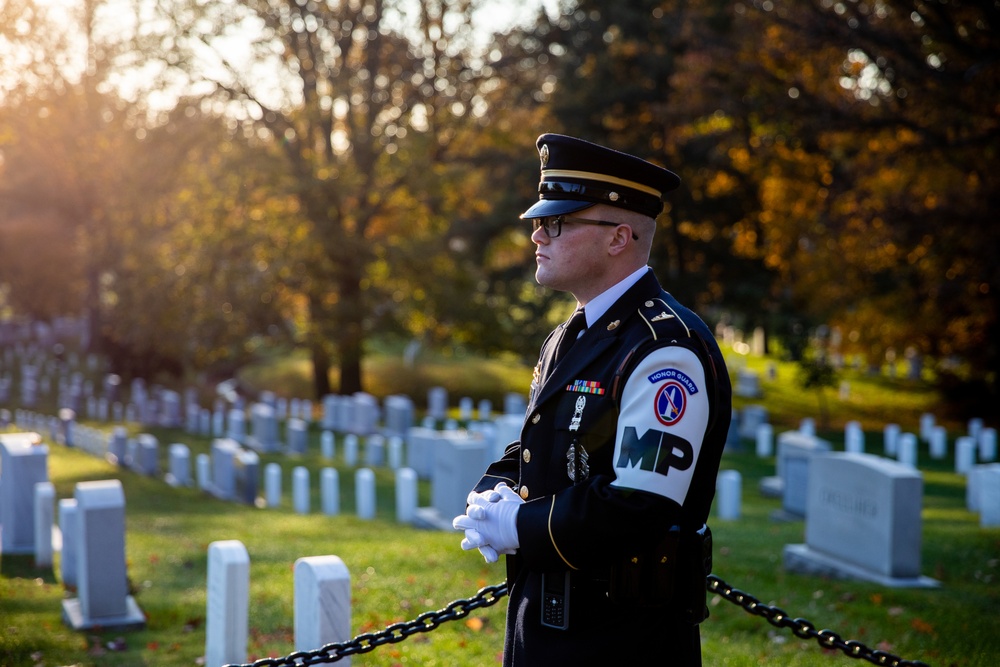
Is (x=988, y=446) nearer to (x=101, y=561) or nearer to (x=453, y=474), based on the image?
(x=453, y=474)

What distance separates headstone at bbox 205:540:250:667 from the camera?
5.22m

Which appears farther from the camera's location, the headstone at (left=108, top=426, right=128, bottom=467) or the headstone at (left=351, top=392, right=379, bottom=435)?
the headstone at (left=351, top=392, right=379, bottom=435)

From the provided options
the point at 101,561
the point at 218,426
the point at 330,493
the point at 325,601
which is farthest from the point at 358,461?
the point at 325,601

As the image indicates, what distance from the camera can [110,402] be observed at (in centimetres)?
2642

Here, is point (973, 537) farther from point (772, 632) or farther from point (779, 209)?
point (779, 209)

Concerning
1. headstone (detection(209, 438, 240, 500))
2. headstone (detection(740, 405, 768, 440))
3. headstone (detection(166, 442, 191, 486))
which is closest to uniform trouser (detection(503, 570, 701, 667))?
headstone (detection(209, 438, 240, 500))

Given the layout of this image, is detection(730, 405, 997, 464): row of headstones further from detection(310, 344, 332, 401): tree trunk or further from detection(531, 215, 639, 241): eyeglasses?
detection(531, 215, 639, 241): eyeglasses

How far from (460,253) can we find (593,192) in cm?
2651

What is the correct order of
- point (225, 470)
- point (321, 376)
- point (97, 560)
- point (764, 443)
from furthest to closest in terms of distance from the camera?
point (321, 376), point (764, 443), point (225, 470), point (97, 560)

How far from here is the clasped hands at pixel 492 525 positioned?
282cm

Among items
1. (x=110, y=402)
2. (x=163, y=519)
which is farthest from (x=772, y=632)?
(x=110, y=402)

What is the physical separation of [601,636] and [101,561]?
4.84 metres

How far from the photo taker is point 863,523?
26.9 ft

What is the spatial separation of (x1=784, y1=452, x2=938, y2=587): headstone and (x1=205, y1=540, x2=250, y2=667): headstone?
16.3 ft
